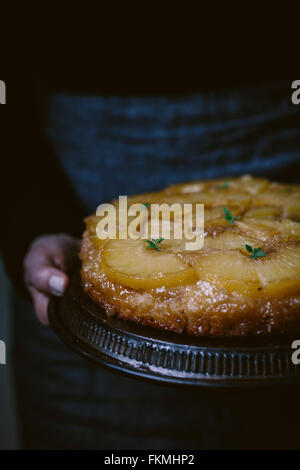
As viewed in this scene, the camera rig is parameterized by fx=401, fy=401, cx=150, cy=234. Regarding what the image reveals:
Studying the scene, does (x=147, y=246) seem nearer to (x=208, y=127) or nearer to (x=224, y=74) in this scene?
(x=208, y=127)

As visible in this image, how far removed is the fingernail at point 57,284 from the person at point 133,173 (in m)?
0.56

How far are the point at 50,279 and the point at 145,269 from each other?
1.73 feet

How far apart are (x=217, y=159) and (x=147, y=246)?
1148 millimetres

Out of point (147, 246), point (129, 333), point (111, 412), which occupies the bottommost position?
point (111, 412)

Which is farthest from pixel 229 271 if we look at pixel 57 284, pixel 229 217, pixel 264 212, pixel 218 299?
pixel 57 284

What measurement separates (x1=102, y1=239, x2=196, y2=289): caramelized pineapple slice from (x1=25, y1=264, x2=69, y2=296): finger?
0.29 m

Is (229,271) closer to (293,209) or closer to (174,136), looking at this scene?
(293,209)

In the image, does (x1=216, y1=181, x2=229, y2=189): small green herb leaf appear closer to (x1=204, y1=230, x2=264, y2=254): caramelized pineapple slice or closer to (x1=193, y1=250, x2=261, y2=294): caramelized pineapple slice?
(x1=204, y1=230, x2=264, y2=254): caramelized pineapple slice

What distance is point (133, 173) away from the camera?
2.37 m

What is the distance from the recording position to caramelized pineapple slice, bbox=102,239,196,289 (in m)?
1.22
